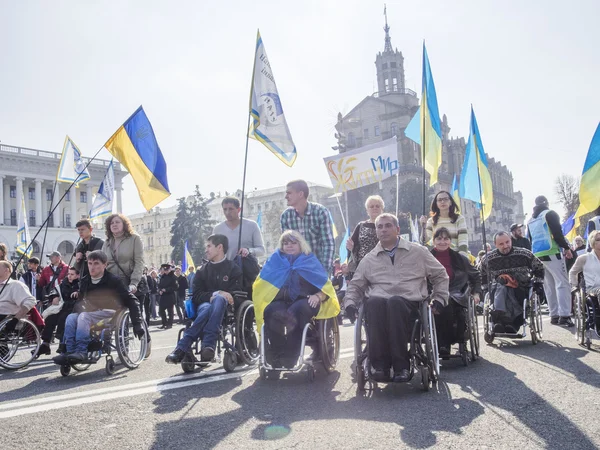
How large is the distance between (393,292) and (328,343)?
1.12 m

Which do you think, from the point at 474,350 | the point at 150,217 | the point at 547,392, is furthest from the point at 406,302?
the point at 150,217

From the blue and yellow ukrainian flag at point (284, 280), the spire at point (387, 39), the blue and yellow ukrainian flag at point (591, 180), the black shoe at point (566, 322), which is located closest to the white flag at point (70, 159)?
the blue and yellow ukrainian flag at point (284, 280)

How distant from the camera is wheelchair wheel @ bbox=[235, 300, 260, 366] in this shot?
6.57m

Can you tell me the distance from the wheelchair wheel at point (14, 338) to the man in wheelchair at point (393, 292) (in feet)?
15.9

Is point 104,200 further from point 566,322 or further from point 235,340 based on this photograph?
point 566,322

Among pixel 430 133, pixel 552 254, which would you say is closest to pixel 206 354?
pixel 430 133

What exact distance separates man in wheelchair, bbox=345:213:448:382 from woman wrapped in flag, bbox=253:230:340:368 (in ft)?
1.80

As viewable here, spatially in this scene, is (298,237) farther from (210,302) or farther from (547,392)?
(547,392)

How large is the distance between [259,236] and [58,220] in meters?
71.4

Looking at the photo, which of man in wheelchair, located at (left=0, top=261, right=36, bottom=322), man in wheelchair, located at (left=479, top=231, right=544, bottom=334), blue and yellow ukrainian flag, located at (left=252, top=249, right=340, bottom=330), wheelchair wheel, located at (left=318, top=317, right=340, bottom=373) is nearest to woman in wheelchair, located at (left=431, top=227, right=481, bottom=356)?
man in wheelchair, located at (left=479, top=231, right=544, bottom=334)

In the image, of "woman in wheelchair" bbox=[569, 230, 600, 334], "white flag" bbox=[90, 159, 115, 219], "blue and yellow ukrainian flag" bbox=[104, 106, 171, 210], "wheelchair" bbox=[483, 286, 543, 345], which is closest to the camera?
"woman in wheelchair" bbox=[569, 230, 600, 334]

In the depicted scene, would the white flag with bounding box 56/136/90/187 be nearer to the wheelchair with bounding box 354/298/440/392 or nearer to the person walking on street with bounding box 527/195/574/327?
the person walking on street with bounding box 527/195/574/327

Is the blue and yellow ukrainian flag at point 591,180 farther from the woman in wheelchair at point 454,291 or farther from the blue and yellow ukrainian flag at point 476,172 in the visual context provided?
the woman in wheelchair at point 454,291

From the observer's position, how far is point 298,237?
6.24 metres
